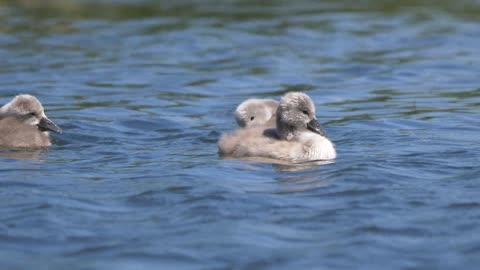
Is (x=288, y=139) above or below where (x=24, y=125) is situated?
above

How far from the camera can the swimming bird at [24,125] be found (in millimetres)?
12680

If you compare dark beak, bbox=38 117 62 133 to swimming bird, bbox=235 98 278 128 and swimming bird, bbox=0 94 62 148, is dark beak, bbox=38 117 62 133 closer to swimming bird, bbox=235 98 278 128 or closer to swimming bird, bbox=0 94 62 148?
swimming bird, bbox=0 94 62 148

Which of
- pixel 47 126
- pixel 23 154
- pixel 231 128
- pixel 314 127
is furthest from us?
pixel 231 128

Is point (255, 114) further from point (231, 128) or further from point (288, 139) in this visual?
point (288, 139)

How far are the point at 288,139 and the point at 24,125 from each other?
3.34 metres

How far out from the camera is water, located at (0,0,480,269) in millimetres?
8250

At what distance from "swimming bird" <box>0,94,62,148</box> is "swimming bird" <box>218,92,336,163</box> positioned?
7.77 ft

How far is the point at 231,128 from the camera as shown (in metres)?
14.3

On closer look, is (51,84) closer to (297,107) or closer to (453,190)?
(297,107)

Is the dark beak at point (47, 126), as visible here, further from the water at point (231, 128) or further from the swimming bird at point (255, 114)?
the swimming bird at point (255, 114)

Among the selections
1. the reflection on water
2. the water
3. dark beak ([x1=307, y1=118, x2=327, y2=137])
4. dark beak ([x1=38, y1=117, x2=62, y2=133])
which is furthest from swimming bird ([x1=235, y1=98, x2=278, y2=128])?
the reflection on water

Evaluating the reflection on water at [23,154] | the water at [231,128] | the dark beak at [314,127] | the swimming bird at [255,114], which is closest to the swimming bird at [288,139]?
the dark beak at [314,127]

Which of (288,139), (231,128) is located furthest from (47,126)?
(288,139)

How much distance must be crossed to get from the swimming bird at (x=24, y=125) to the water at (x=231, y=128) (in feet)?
1.04
